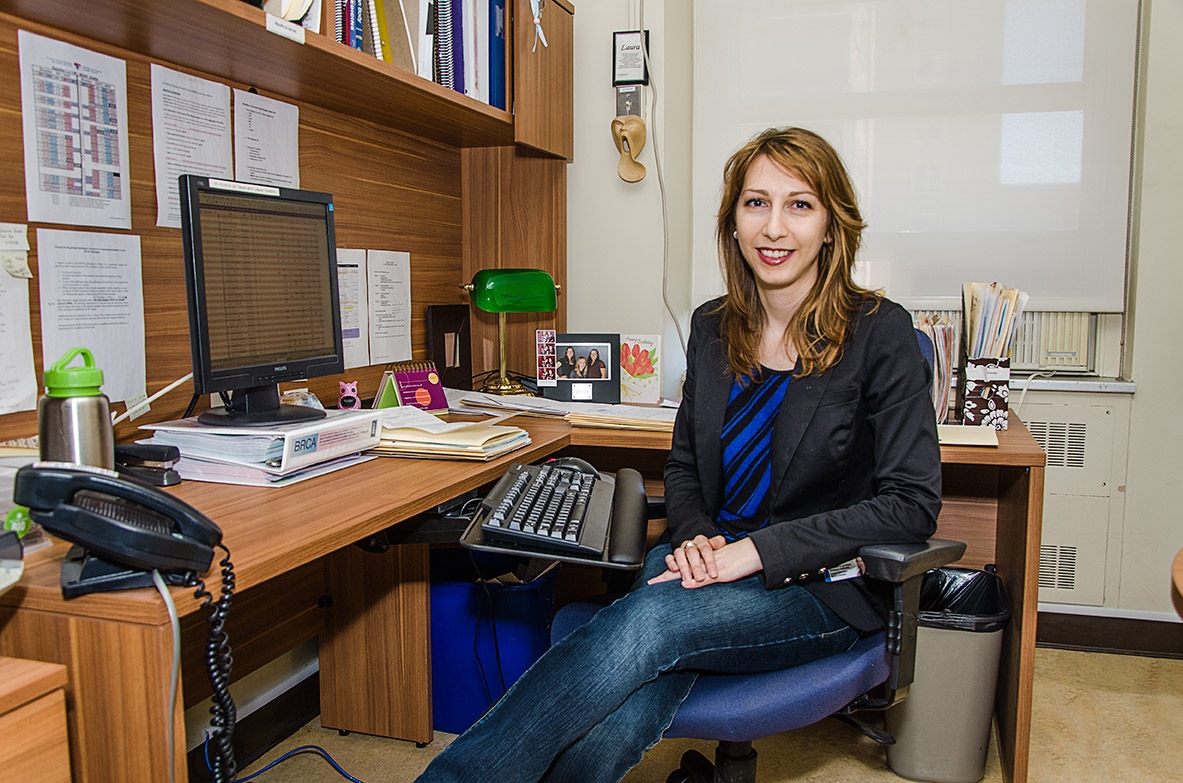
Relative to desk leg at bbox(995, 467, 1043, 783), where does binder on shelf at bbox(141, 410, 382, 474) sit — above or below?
above

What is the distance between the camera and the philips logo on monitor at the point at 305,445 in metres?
1.34

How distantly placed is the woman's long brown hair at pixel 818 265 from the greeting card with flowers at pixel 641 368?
2.19 ft

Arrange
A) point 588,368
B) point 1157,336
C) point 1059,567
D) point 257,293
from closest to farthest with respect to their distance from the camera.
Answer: point 257,293
point 588,368
point 1157,336
point 1059,567

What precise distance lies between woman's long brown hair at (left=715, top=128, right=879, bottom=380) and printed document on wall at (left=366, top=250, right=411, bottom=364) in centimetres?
91

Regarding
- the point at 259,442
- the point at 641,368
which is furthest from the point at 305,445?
the point at 641,368

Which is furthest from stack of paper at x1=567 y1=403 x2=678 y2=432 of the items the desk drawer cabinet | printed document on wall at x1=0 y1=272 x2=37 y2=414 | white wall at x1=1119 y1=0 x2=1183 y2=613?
white wall at x1=1119 y1=0 x2=1183 y2=613

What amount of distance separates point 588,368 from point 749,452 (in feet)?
2.70

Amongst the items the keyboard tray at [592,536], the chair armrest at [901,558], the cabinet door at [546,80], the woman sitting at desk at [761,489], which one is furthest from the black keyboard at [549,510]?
the cabinet door at [546,80]

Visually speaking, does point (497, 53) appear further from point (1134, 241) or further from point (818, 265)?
point (1134, 241)

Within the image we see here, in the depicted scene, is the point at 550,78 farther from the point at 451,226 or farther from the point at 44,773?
the point at 44,773

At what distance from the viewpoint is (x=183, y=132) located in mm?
1656

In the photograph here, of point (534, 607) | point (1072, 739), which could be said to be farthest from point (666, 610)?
point (1072, 739)

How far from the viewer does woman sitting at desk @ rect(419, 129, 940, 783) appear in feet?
4.04

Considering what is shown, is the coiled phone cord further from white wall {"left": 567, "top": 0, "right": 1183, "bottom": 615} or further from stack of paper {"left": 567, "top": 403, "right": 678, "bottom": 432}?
white wall {"left": 567, "top": 0, "right": 1183, "bottom": 615}
